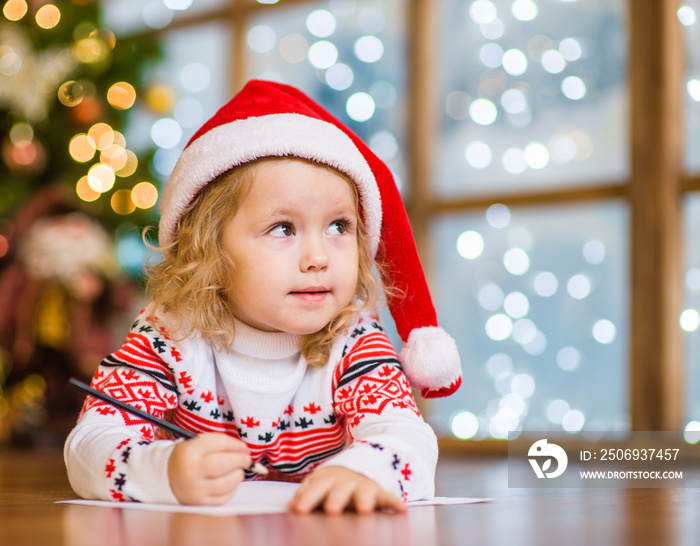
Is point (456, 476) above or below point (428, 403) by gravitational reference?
below

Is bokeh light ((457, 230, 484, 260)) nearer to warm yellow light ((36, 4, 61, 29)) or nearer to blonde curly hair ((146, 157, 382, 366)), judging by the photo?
blonde curly hair ((146, 157, 382, 366))

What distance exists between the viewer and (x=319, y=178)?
3.14 ft

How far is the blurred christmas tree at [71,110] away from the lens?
2.32 meters

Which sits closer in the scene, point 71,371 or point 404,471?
point 404,471

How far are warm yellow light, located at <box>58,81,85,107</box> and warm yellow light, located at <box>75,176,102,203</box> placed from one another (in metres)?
0.24

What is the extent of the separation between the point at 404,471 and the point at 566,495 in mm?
290

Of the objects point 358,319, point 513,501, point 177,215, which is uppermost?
point 177,215

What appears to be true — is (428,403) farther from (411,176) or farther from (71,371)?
(71,371)

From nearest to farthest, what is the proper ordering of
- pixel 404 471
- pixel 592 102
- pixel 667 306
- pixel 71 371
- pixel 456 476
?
pixel 404 471
pixel 456 476
pixel 667 306
pixel 592 102
pixel 71 371

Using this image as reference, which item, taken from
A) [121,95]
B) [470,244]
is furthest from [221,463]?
[121,95]

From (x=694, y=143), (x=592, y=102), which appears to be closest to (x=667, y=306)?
(x=694, y=143)

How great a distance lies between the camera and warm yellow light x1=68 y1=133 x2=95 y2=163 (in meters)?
2.44

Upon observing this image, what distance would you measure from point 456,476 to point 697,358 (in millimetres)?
842

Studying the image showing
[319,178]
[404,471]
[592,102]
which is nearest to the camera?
[404,471]
